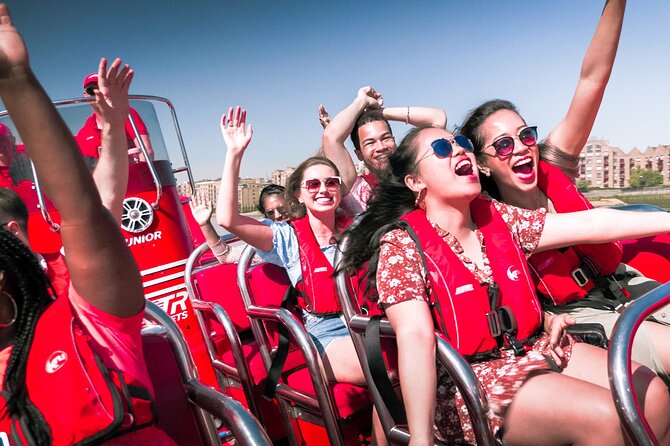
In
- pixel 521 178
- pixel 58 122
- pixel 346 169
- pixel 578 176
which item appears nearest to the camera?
pixel 58 122

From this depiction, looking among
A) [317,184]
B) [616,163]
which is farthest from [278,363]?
[616,163]

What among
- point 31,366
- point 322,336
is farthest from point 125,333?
point 322,336

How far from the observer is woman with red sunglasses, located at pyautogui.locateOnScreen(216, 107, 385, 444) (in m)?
2.59

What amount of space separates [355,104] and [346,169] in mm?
454

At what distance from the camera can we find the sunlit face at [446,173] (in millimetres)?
1936

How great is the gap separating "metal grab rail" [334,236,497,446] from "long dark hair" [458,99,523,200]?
68 centimetres

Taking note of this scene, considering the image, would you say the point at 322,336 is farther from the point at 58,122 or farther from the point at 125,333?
the point at 58,122

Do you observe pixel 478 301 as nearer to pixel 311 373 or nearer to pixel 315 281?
pixel 311 373

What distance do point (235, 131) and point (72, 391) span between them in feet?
6.37

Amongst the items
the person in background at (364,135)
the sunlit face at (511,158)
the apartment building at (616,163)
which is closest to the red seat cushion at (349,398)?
the sunlit face at (511,158)

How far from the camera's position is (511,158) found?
2158mm

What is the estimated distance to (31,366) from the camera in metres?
1.07

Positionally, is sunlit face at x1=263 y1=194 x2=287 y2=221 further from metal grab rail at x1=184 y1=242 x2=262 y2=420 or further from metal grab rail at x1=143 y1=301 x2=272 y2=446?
metal grab rail at x1=143 y1=301 x2=272 y2=446

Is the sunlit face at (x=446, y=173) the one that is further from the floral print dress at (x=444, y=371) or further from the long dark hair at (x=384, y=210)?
the floral print dress at (x=444, y=371)
